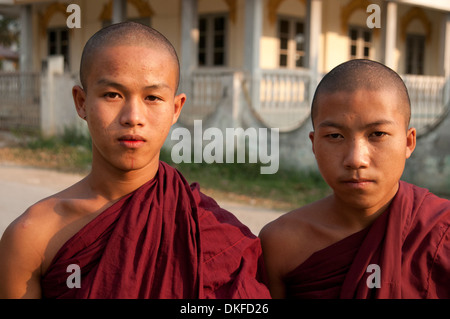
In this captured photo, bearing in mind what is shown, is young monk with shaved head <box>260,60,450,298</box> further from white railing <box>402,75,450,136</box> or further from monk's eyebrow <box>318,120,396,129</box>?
white railing <box>402,75,450,136</box>

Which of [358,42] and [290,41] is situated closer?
[290,41]

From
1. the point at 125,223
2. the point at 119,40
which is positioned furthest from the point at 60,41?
the point at 125,223

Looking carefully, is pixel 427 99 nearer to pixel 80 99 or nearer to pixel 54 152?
pixel 54 152

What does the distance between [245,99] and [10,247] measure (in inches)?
314

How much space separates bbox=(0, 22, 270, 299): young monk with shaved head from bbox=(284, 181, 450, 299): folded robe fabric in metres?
0.26

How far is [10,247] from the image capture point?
1951mm

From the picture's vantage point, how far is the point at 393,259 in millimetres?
2033

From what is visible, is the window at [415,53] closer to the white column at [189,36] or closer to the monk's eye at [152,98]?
the white column at [189,36]

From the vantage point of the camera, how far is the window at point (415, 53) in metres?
18.0

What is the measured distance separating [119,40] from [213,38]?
1249 cm

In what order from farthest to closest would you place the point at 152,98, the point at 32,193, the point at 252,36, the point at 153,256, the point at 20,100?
the point at 20,100 → the point at 252,36 → the point at 32,193 → the point at 152,98 → the point at 153,256

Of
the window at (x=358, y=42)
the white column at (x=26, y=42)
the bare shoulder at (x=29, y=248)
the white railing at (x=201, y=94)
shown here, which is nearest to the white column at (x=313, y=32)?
the white railing at (x=201, y=94)

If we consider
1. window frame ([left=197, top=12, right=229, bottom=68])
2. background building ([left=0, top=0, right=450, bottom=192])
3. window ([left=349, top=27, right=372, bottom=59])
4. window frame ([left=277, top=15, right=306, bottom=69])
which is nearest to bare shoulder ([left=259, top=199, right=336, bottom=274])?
background building ([left=0, top=0, right=450, bottom=192])

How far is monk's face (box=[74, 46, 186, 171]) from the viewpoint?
1.97 m
